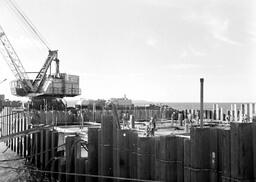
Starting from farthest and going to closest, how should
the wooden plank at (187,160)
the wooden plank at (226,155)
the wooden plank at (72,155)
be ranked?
the wooden plank at (72,155)
the wooden plank at (187,160)
the wooden plank at (226,155)

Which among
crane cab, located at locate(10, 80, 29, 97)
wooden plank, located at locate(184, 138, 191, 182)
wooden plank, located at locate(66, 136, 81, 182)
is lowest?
wooden plank, located at locate(66, 136, 81, 182)

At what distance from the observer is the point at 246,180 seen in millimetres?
8852

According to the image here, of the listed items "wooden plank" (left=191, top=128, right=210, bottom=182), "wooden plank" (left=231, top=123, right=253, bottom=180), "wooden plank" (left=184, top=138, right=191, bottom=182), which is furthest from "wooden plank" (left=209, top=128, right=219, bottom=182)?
"wooden plank" (left=231, top=123, right=253, bottom=180)

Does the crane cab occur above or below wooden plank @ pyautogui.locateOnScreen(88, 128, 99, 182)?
above

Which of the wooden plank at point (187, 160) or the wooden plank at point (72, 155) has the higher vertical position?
the wooden plank at point (187, 160)

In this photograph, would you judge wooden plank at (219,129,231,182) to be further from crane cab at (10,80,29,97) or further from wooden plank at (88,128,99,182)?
crane cab at (10,80,29,97)

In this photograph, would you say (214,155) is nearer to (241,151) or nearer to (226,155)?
(226,155)

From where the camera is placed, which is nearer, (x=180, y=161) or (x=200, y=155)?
(x=200, y=155)

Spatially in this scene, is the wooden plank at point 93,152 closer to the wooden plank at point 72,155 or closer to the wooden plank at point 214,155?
the wooden plank at point 72,155

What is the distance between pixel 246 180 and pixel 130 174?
4.89 metres

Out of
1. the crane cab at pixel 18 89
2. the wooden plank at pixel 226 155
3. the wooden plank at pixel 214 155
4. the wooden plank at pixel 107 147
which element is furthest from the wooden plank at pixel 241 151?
the crane cab at pixel 18 89

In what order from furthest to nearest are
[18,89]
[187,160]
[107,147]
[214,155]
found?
[18,89]
[107,147]
[187,160]
[214,155]

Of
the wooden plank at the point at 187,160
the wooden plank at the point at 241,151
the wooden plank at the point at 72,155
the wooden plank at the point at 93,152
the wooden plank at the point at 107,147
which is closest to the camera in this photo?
the wooden plank at the point at 241,151

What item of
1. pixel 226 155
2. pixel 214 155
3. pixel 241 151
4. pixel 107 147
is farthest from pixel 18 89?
pixel 241 151
